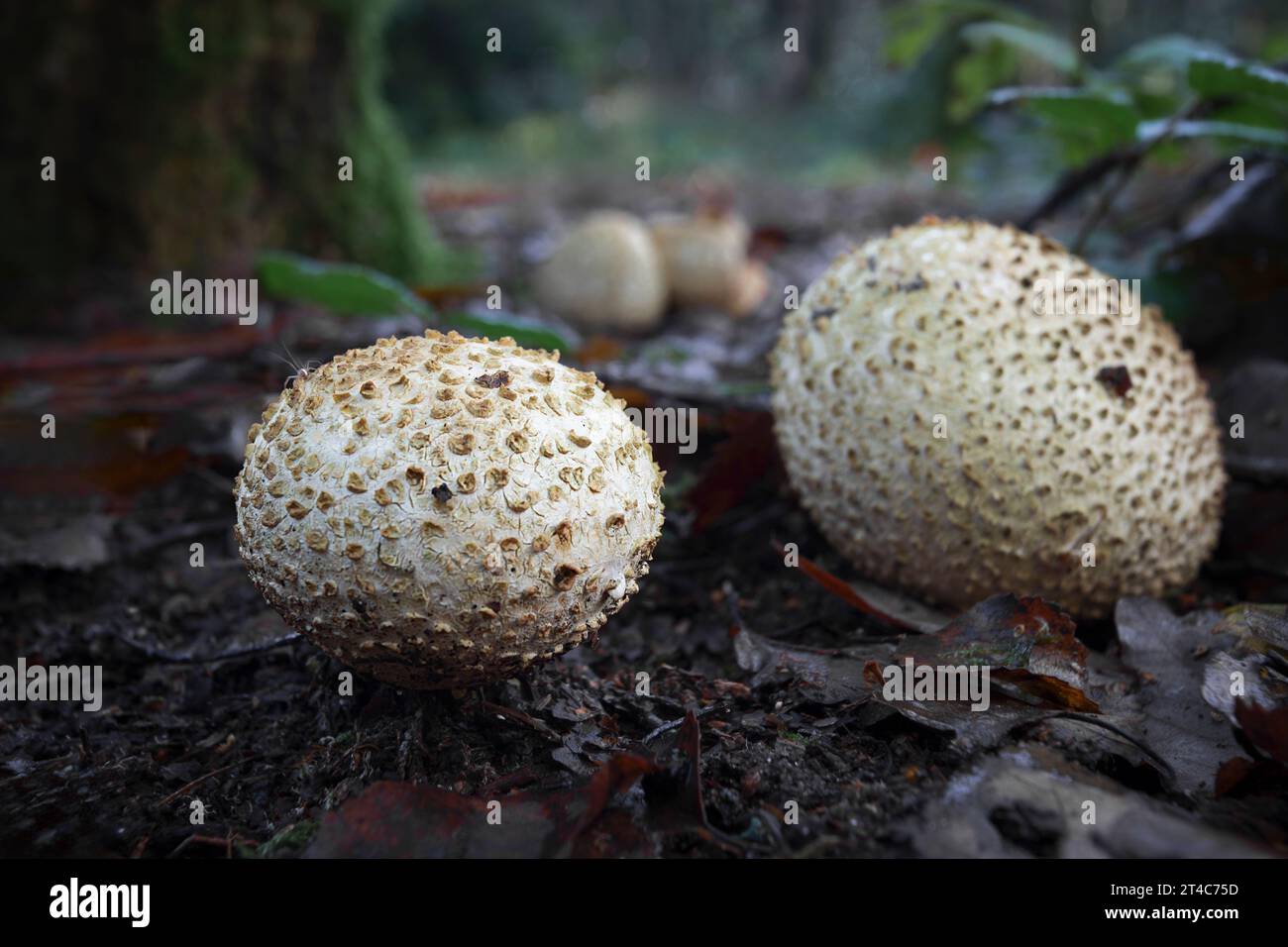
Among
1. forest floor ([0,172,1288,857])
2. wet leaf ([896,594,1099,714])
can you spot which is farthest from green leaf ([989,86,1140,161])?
wet leaf ([896,594,1099,714])

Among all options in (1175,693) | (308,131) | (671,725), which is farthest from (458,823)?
(308,131)

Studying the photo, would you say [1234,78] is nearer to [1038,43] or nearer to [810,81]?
[1038,43]

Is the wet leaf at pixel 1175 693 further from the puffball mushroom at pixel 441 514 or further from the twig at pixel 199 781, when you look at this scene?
the twig at pixel 199 781

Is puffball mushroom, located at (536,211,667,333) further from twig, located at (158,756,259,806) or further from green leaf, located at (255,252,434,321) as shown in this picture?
twig, located at (158,756,259,806)

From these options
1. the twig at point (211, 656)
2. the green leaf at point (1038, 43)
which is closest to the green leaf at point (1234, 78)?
the green leaf at point (1038, 43)
